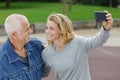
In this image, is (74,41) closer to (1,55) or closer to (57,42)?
(57,42)

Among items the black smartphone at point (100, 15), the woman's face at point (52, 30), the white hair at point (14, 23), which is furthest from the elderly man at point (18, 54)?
the black smartphone at point (100, 15)

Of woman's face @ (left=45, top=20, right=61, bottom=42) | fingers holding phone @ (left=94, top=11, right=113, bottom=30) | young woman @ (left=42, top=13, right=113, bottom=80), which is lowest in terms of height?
young woman @ (left=42, top=13, right=113, bottom=80)

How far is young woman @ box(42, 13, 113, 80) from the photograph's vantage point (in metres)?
3.12

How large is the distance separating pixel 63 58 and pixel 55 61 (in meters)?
0.07

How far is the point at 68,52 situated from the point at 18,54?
1.35ft

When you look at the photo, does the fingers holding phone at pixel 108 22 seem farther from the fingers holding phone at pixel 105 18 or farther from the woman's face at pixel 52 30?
the woman's face at pixel 52 30

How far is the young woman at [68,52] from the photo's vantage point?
3.12m

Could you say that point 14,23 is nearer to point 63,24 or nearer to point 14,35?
point 14,35

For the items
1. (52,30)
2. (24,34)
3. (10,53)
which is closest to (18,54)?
(10,53)

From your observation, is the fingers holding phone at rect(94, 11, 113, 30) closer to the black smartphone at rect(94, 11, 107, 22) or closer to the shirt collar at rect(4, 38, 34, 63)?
the black smartphone at rect(94, 11, 107, 22)

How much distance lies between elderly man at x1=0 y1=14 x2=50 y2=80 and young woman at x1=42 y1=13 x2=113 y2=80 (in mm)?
168

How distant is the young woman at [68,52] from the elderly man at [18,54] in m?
0.17

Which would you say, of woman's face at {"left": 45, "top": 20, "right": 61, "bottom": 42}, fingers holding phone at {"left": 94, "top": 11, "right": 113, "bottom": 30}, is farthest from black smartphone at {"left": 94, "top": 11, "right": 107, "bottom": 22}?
woman's face at {"left": 45, "top": 20, "right": 61, "bottom": 42}

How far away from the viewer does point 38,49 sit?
3.20 meters
